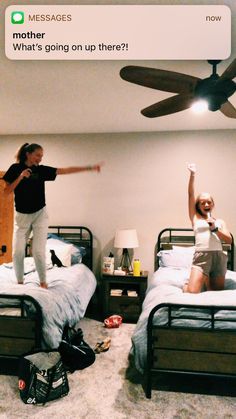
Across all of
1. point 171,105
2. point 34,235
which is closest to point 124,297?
point 34,235

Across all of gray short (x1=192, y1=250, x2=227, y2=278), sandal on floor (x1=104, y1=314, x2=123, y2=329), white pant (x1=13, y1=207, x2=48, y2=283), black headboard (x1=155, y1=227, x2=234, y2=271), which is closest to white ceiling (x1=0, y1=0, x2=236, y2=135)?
white pant (x1=13, y1=207, x2=48, y2=283)

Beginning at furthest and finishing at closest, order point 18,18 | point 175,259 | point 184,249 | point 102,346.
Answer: point 184,249 < point 175,259 < point 102,346 < point 18,18

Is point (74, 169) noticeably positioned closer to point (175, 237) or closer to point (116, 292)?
point (116, 292)

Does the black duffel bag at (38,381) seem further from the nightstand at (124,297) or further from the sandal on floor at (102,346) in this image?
the nightstand at (124,297)

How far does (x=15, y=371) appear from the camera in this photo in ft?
7.75

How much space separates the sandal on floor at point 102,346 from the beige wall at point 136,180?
4.45ft

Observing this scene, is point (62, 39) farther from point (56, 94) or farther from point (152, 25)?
point (56, 94)

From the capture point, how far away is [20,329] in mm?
2244

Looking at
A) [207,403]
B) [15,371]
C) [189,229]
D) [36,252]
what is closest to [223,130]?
[189,229]

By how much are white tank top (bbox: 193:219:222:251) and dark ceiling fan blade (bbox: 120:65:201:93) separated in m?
1.29

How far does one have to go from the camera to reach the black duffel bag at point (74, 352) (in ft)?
7.90

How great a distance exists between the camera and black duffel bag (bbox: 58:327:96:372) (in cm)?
241

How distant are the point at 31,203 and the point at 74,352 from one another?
3.85ft

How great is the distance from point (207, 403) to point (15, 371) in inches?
51.7
